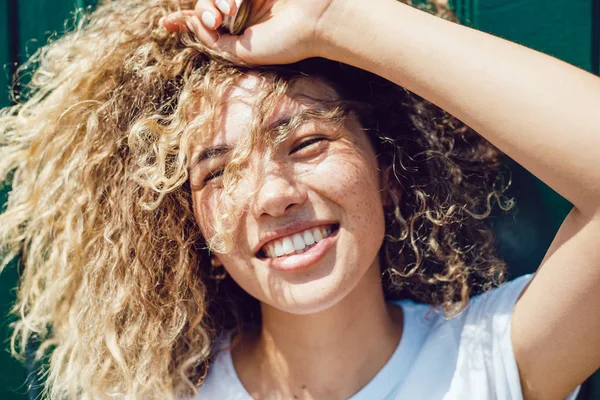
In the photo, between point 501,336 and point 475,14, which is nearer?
A: point 501,336

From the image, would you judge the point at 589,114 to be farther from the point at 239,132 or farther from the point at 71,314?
the point at 71,314

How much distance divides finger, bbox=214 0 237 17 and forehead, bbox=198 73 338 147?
0.15 m

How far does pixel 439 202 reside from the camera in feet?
5.54

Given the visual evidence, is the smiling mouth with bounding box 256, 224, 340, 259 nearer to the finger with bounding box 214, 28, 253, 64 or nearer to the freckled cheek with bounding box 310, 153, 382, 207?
the freckled cheek with bounding box 310, 153, 382, 207

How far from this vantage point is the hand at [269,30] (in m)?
1.39

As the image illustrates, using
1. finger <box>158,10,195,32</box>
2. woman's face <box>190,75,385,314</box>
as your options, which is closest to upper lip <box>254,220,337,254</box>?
woman's face <box>190,75,385,314</box>

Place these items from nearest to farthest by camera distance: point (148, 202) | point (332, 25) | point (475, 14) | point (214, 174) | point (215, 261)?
point (332, 25) → point (214, 174) → point (148, 202) → point (215, 261) → point (475, 14)

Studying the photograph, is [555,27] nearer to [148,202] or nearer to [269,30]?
[269,30]

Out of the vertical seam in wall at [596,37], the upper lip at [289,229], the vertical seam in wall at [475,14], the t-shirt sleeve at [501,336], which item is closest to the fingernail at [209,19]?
the upper lip at [289,229]

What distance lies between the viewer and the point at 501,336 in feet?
4.83

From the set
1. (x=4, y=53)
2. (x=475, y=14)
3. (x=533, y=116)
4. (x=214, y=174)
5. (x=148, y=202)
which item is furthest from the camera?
(x=4, y=53)

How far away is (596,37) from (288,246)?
116cm

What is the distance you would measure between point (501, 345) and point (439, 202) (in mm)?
424

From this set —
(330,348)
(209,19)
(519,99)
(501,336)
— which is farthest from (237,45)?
(501,336)
